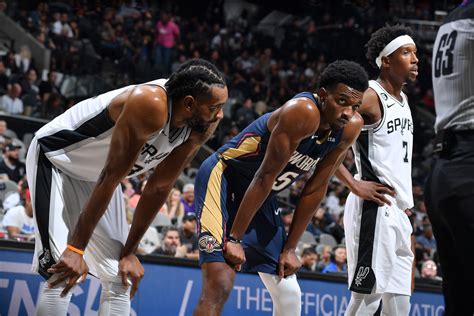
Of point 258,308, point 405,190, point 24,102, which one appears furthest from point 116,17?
point 405,190

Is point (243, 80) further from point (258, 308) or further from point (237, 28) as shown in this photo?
point (258, 308)

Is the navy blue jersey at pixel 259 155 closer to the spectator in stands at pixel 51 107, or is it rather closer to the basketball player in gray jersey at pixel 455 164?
the basketball player in gray jersey at pixel 455 164

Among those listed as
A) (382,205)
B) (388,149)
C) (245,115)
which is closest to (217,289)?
(382,205)

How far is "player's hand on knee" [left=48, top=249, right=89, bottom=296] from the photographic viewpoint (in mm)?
4121

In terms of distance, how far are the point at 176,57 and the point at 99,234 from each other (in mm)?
13363

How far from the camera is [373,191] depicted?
5.80 metres

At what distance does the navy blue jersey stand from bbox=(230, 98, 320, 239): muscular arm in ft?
0.90

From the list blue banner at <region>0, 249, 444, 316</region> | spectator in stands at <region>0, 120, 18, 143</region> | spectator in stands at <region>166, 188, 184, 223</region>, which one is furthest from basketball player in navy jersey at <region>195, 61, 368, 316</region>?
spectator in stands at <region>0, 120, 18, 143</region>

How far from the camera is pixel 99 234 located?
181 inches

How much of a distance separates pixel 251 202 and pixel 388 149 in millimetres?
1468

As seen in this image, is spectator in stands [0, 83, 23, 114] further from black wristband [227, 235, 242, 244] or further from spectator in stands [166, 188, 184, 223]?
black wristband [227, 235, 242, 244]

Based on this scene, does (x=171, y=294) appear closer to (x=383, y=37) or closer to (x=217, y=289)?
(x=217, y=289)

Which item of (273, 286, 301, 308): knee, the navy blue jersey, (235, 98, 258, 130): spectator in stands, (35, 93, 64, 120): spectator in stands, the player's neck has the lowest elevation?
(235, 98, 258, 130): spectator in stands

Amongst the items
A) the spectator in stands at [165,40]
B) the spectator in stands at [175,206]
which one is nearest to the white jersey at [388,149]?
the spectator in stands at [175,206]
